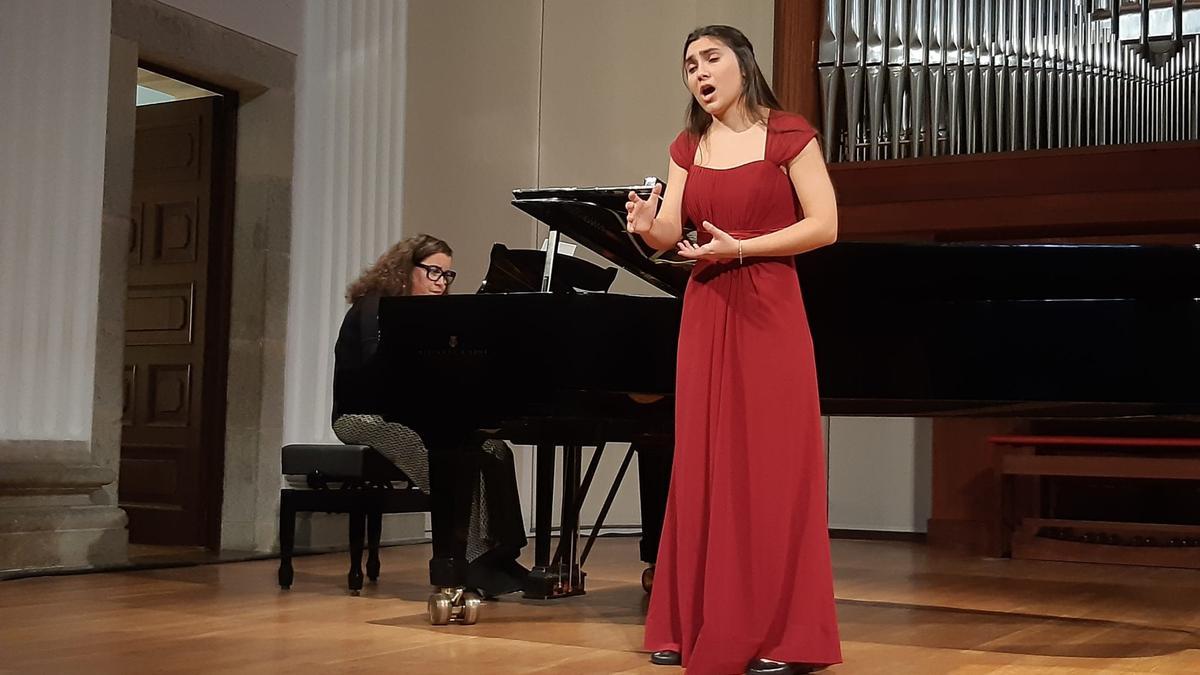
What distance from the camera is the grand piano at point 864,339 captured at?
3.31m

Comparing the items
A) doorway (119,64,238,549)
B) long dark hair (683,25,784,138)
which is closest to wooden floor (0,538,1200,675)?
doorway (119,64,238,549)

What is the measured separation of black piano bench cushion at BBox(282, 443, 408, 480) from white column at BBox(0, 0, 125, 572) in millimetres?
915

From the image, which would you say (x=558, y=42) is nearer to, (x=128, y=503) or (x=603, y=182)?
(x=603, y=182)

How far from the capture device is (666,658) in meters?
2.86

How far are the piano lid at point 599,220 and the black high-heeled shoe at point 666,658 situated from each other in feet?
2.94

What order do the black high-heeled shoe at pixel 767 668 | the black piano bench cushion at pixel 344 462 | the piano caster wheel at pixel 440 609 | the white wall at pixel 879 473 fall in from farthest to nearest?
1. the white wall at pixel 879 473
2. the black piano bench cushion at pixel 344 462
3. the piano caster wheel at pixel 440 609
4. the black high-heeled shoe at pixel 767 668

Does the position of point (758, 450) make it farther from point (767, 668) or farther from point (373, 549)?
point (373, 549)

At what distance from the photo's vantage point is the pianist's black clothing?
4238 mm

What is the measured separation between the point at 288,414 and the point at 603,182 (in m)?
2.39

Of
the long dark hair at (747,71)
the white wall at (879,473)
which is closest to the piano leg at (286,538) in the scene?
the long dark hair at (747,71)

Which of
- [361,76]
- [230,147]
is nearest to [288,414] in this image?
[230,147]

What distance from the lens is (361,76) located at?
20.9 ft

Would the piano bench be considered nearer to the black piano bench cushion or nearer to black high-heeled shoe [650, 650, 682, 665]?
the black piano bench cushion

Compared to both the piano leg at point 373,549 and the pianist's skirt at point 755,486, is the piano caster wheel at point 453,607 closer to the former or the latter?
the pianist's skirt at point 755,486
